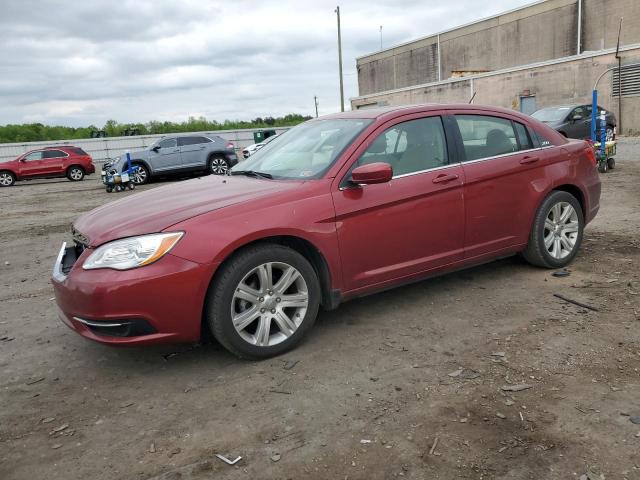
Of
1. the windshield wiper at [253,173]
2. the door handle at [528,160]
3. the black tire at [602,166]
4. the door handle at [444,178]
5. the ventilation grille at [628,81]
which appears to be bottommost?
the black tire at [602,166]

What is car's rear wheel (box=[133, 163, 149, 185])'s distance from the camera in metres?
18.2

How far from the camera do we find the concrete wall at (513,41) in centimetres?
3897

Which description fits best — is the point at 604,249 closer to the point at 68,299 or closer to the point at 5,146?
the point at 68,299

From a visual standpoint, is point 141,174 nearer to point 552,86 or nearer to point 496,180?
point 496,180

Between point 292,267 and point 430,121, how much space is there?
178 cm

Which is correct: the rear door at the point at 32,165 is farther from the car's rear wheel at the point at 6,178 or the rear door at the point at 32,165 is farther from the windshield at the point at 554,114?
the windshield at the point at 554,114

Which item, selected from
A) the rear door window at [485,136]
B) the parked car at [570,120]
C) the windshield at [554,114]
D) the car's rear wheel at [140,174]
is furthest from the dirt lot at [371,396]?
the car's rear wheel at [140,174]

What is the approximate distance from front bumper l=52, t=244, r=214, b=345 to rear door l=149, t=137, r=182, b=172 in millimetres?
16072

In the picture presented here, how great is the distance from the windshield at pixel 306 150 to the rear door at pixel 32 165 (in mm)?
21714

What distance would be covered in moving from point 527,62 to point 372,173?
46.2m

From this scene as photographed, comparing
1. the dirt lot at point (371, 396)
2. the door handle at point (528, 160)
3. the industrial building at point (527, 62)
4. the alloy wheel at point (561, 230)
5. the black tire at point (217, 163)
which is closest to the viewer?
the dirt lot at point (371, 396)

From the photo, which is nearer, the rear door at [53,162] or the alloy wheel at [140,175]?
the alloy wheel at [140,175]

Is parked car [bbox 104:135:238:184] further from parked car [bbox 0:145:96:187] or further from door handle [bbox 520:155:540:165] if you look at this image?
door handle [bbox 520:155:540:165]

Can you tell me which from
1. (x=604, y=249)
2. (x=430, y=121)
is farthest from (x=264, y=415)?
(x=604, y=249)
